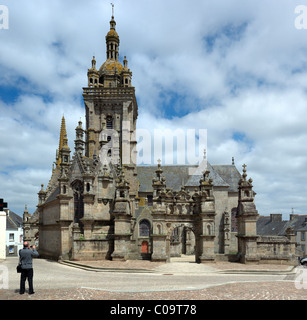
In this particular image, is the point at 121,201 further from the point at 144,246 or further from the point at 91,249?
the point at 144,246

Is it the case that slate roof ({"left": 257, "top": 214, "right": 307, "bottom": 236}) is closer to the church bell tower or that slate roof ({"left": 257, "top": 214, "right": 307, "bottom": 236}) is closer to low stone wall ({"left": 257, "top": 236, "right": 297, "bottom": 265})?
the church bell tower

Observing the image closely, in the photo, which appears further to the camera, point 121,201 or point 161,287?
point 121,201

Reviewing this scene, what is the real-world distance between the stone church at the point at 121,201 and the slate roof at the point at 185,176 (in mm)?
146

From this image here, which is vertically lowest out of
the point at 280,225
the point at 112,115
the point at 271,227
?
the point at 271,227

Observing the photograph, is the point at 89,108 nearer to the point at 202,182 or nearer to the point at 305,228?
the point at 202,182

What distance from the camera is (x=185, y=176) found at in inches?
1850

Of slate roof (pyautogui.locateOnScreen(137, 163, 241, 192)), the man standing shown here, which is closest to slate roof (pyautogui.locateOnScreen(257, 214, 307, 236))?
slate roof (pyautogui.locateOnScreen(137, 163, 241, 192))

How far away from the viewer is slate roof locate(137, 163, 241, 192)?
42531 mm

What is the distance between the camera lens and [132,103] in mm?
44438

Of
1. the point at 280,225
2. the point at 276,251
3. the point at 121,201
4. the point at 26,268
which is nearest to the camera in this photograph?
the point at 26,268

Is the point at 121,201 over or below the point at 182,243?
over

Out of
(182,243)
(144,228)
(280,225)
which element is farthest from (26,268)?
(280,225)

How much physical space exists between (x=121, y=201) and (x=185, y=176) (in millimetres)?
23673
